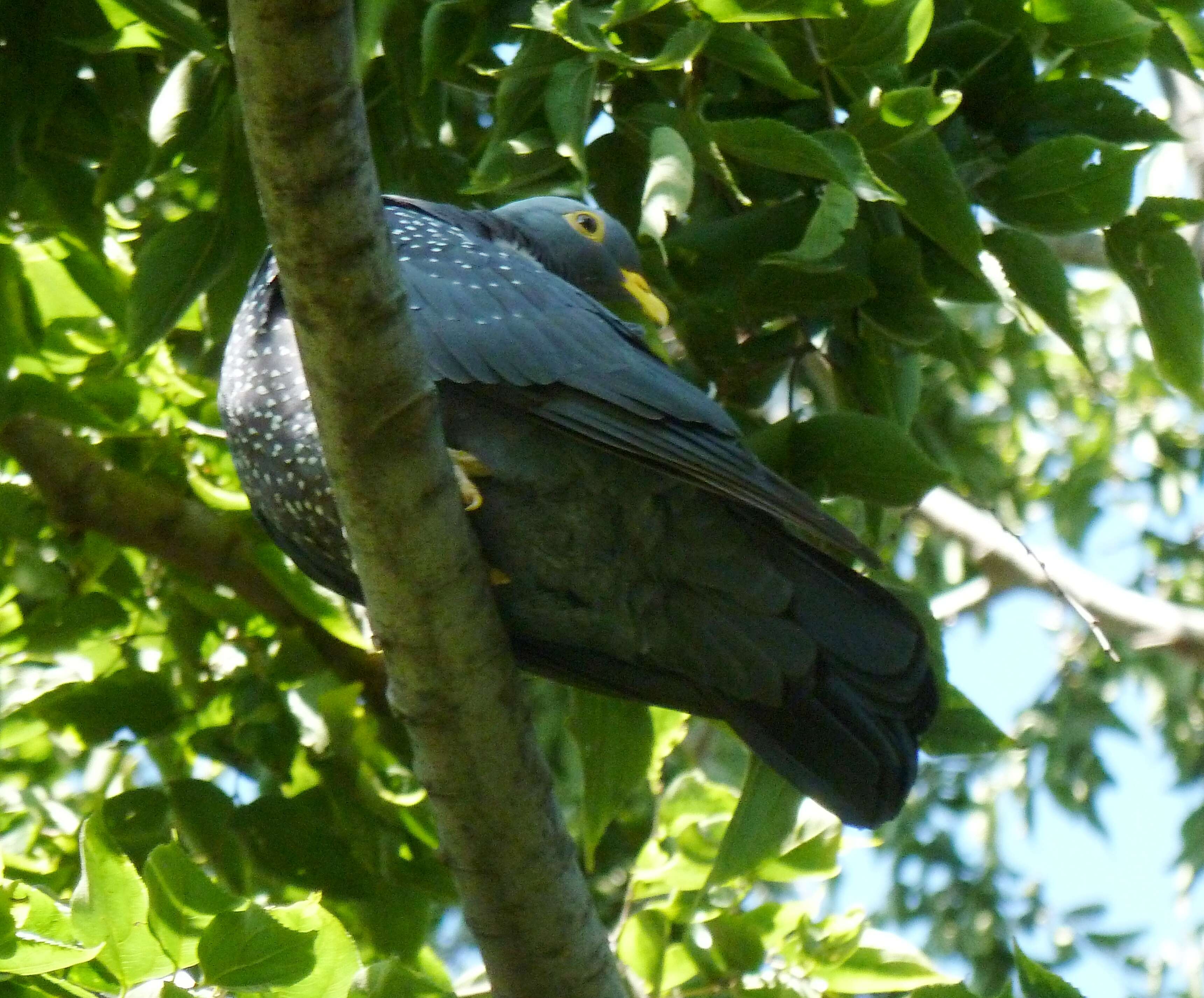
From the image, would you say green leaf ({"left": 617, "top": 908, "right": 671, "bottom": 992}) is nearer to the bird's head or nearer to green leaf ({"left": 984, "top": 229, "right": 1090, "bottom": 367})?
the bird's head

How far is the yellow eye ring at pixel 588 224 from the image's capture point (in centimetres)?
341

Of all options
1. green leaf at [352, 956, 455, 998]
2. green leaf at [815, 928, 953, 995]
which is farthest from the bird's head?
green leaf at [352, 956, 455, 998]

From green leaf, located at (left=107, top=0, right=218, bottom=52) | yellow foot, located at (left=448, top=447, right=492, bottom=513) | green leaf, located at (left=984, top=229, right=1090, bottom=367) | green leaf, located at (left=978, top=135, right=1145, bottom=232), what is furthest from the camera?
green leaf, located at (left=984, top=229, right=1090, bottom=367)

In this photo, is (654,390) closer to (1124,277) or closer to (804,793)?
(804,793)

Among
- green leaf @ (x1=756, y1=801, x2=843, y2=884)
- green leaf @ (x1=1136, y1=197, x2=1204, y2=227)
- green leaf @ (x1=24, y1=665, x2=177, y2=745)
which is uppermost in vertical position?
green leaf @ (x1=1136, y1=197, x2=1204, y2=227)

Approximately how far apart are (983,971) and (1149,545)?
1.91 m

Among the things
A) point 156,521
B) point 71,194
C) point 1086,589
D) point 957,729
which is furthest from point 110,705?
point 1086,589

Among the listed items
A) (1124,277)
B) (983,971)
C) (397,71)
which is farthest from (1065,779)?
(397,71)

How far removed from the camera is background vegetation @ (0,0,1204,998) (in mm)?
2752

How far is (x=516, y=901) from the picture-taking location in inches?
98.7

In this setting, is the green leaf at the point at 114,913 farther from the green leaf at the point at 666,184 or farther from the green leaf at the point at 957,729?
the green leaf at the point at 957,729

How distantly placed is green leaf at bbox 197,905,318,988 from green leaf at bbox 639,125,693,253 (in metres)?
1.18

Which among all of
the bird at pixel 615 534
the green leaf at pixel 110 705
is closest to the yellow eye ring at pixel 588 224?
the bird at pixel 615 534

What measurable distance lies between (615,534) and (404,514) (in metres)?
0.69
